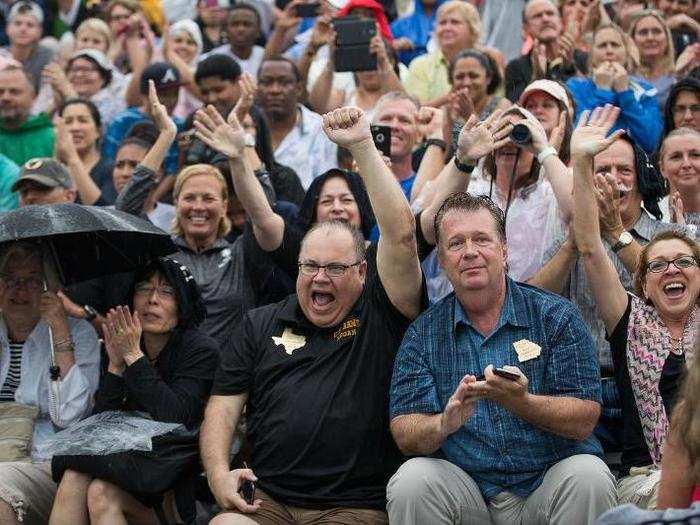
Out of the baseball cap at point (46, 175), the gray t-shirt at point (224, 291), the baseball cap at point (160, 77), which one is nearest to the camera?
the gray t-shirt at point (224, 291)

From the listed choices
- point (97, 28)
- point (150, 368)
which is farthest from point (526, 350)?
point (97, 28)

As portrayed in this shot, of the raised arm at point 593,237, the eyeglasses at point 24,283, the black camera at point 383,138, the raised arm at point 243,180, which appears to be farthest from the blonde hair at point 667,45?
the eyeglasses at point 24,283

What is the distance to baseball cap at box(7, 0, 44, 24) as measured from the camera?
13.9 metres

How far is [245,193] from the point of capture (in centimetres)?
743

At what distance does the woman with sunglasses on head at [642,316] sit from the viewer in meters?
6.30

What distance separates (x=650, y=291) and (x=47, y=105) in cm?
728

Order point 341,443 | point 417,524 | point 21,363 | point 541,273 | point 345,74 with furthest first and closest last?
point 345,74, point 21,363, point 541,273, point 341,443, point 417,524

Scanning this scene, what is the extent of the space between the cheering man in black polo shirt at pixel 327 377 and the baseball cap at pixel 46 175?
248 cm

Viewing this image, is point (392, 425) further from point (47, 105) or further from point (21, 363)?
point (47, 105)

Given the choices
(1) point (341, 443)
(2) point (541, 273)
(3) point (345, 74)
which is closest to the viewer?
(1) point (341, 443)

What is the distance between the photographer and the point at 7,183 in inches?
392

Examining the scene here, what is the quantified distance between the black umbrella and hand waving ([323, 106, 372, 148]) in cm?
135

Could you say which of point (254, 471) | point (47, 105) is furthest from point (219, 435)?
point (47, 105)

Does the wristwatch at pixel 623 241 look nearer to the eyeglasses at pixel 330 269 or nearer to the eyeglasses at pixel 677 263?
the eyeglasses at pixel 677 263
